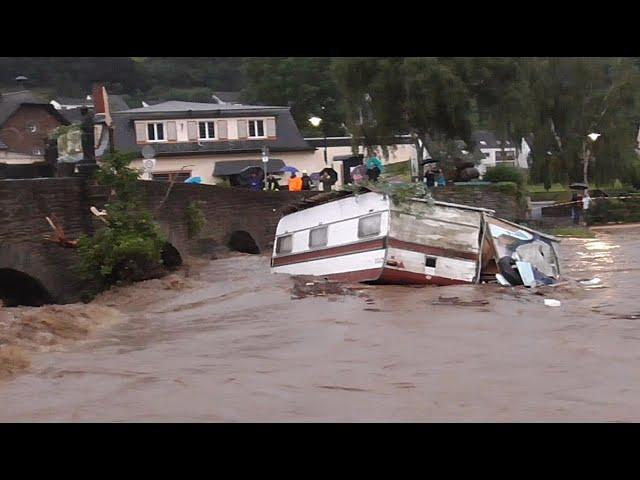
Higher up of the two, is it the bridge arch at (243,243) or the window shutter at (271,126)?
the window shutter at (271,126)

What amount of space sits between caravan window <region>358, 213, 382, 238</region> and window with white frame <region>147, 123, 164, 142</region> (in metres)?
37.4

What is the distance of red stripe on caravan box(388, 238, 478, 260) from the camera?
63.7 ft

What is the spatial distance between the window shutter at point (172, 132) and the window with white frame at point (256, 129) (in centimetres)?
484

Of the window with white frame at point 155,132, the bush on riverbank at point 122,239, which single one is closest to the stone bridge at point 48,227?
the bush on riverbank at point 122,239

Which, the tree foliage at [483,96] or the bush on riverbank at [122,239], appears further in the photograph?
the tree foliage at [483,96]

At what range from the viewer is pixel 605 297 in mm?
18688


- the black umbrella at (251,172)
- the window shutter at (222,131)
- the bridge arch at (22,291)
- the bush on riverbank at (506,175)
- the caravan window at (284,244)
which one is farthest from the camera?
the window shutter at (222,131)

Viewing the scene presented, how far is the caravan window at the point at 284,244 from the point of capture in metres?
22.7

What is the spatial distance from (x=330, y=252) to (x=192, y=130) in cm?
3705

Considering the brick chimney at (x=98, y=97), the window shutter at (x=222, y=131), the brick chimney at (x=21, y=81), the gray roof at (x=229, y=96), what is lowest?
the window shutter at (x=222, y=131)

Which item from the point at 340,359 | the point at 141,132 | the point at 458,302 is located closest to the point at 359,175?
the point at 458,302

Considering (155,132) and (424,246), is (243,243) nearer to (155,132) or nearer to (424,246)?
(424,246)

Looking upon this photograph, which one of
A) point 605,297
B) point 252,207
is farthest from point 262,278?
point 252,207

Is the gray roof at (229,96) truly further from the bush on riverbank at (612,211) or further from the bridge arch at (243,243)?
the bridge arch at (243,243)
